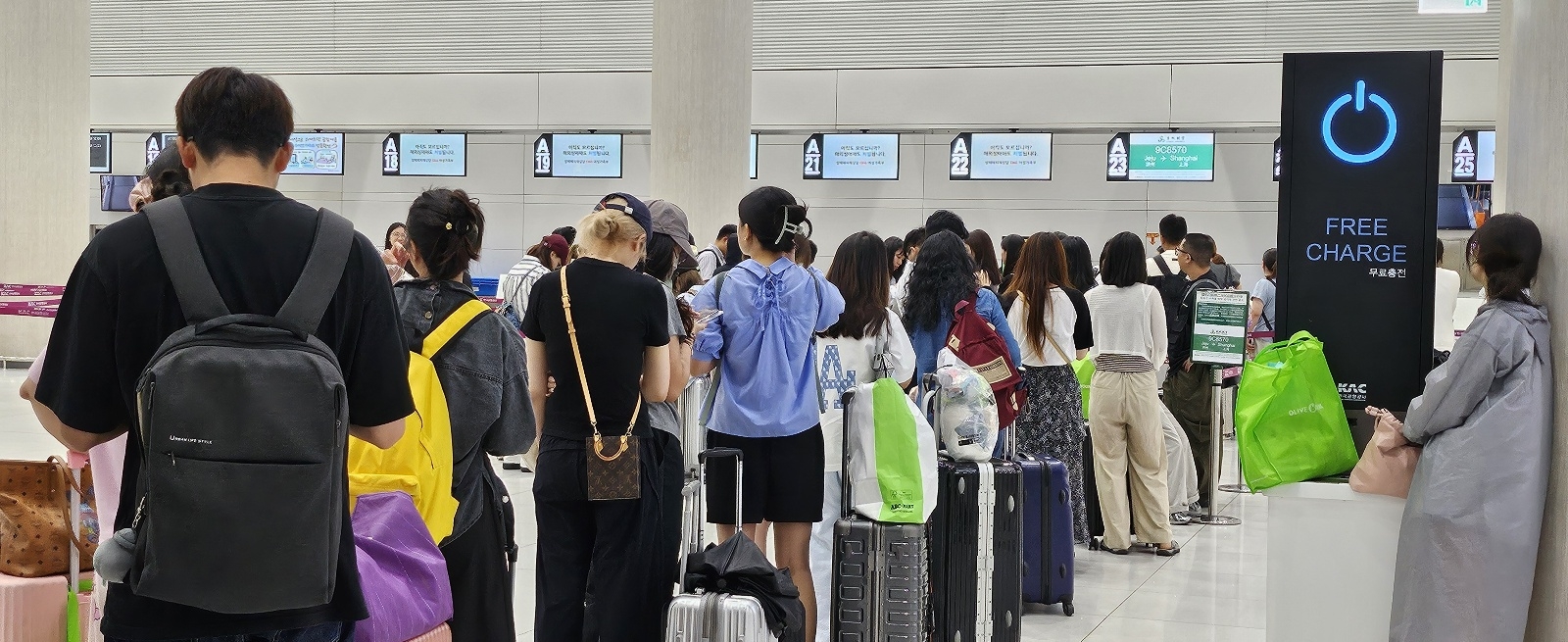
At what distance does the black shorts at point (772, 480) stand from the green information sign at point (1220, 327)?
451 cm

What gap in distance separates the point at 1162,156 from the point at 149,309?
13893 mm

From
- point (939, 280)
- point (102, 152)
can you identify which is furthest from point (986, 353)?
point (102, 152)

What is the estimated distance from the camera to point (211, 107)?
2.01 meters

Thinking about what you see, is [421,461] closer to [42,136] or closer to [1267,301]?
[1267,301]

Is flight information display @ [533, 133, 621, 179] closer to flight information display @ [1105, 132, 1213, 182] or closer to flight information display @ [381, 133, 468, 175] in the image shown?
flight information display @ [381, 133, 468, 175]

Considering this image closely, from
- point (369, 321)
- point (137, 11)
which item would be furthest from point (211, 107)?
point (137, 11)

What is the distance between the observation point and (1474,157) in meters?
13.8

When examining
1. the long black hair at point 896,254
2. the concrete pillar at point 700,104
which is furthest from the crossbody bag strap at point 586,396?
the concrete pillar at point 700,104

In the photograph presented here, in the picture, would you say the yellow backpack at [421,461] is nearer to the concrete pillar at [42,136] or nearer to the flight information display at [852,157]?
the flight information display at [852,157]

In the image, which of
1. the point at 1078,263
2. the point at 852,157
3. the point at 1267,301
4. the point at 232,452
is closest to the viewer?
the point at 232,452

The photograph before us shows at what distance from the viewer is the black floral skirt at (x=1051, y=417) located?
6926 mm

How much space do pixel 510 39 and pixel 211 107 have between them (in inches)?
618

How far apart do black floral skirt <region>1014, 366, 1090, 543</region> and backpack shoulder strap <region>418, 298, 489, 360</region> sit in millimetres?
4166

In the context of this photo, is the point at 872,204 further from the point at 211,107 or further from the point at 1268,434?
the point at 211,107
